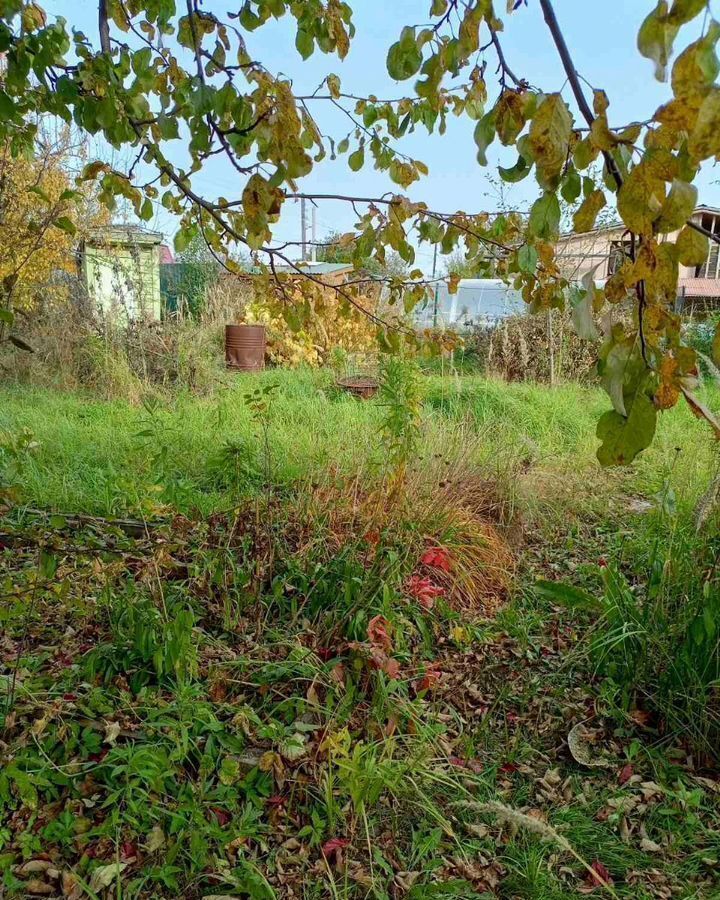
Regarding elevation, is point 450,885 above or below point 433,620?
below

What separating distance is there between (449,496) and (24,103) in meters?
2.51

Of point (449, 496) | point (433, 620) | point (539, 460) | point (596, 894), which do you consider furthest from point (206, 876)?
point (539, 460)

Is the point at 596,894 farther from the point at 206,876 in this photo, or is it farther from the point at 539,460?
the point at 539,460

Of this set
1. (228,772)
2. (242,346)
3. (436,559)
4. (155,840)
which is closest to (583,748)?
(436,559)

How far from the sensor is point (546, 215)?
2.58 ft

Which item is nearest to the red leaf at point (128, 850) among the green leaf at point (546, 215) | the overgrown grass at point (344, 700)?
the overgrown grass at point (344, 700)

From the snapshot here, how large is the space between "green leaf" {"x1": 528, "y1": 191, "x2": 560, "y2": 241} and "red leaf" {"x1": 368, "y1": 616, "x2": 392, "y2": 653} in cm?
166

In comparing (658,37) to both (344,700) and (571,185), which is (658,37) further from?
(344,700)

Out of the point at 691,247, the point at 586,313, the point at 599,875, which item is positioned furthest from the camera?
the point at 599,875

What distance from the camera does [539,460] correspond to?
14.0 feet

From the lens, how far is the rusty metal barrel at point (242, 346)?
8227mm

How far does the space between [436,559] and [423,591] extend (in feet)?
0.76

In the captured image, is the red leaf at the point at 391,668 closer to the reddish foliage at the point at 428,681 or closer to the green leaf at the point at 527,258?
the reddish foliage at the point at 428,681

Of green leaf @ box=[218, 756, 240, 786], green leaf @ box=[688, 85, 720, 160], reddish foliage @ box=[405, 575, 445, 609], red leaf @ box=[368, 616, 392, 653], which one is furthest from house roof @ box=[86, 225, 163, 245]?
green leaf @ box=[688, 85, 720, 160]
